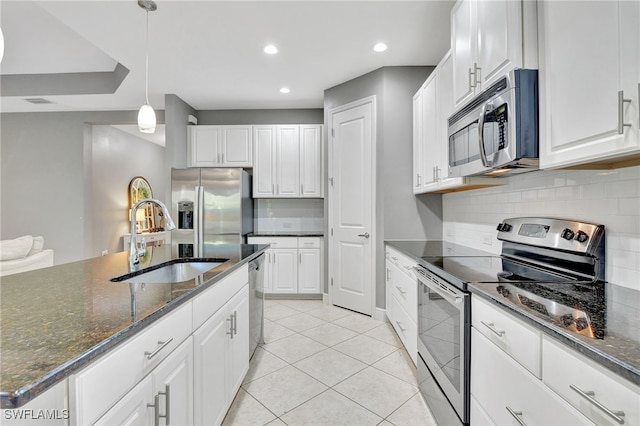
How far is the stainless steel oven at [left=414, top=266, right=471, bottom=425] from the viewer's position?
1379mm

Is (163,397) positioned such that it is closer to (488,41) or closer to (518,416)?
(518,416)

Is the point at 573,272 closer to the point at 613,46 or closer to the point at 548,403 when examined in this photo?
the point at 548,403

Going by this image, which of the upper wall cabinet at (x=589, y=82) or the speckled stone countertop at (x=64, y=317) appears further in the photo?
the upper wall cabinet at (x=589, y=82)

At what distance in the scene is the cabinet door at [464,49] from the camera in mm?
1806

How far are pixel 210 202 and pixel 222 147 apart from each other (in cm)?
90

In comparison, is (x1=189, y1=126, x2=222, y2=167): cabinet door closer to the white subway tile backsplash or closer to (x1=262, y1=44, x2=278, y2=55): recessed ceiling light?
(x1=262, y1=44, x2=278, y2=55): recessed ceiling light

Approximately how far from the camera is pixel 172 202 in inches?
165

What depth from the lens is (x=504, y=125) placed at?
147 centimetres

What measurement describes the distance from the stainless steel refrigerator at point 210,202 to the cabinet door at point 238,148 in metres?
0.40

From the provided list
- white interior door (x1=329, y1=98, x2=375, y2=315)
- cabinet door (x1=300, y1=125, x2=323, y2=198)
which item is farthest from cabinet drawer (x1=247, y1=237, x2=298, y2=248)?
cabinet door (x1=300, y1=125, x2=323, y2=198)

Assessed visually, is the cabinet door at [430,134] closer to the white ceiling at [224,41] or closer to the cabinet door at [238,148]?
the white ceiling at [224,41]

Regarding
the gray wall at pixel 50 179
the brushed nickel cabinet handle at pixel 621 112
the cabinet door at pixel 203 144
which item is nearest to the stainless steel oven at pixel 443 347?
the brushed nickel cabinet handle at pixel 621 112

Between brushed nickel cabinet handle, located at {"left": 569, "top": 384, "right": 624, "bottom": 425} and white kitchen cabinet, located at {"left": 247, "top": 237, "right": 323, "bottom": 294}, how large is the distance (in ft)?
11.5

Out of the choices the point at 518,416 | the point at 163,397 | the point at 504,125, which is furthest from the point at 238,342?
the point at 504,125
